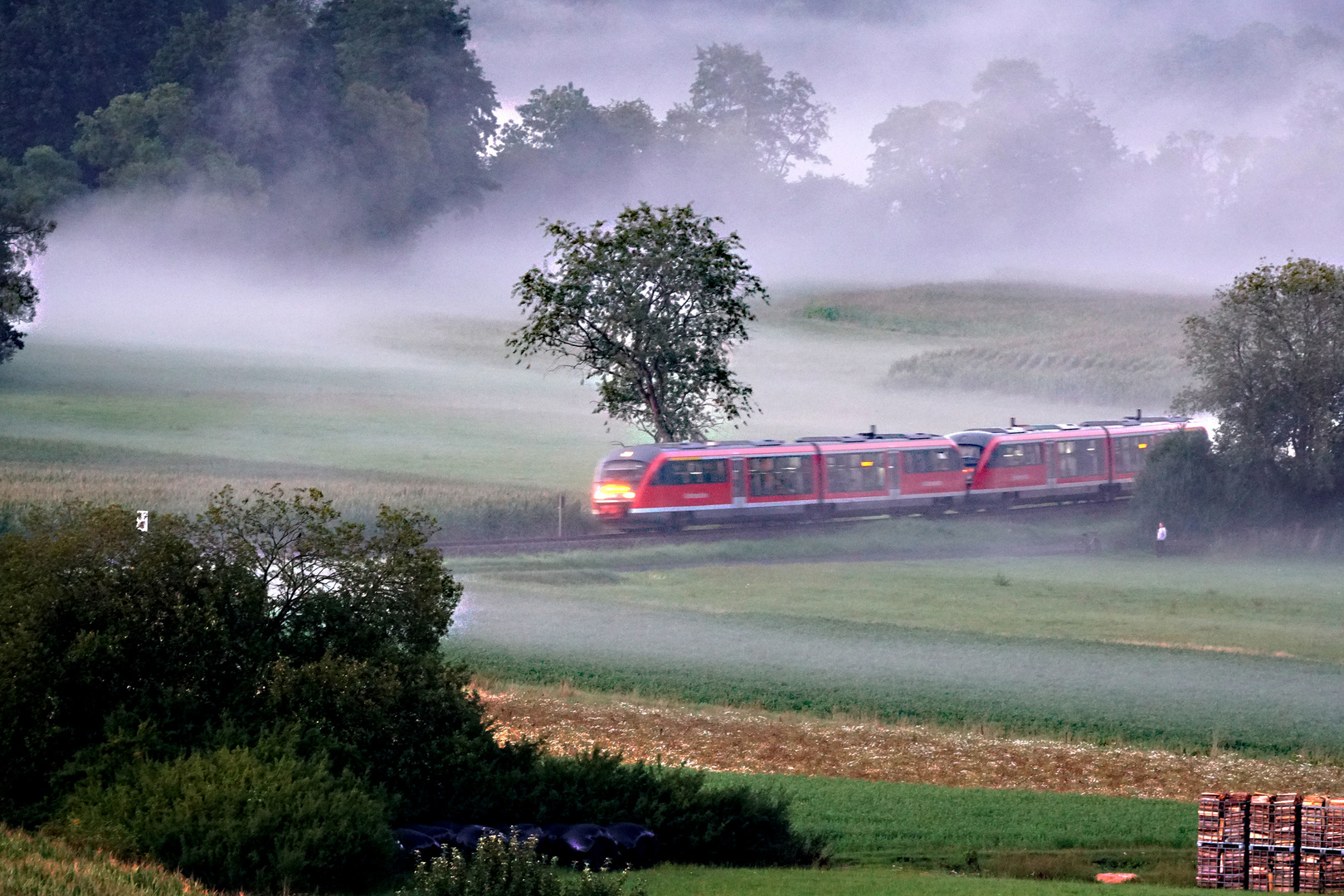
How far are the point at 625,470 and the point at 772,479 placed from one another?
5419 mm

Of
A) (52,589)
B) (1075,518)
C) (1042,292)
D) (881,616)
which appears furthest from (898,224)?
(52,589)

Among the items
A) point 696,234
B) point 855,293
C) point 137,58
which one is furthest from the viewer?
point 855,293

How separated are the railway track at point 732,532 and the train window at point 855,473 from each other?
132 centimetres

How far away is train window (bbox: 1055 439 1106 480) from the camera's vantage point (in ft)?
185

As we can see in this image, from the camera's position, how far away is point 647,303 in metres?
46.9

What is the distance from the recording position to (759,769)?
1000 inches

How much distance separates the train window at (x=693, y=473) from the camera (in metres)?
46.7

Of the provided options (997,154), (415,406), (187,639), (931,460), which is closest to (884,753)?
(187,639)

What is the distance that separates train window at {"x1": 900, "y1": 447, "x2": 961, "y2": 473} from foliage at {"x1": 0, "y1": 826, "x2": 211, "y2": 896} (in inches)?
1545

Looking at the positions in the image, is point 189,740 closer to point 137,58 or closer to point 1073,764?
point 1073,764

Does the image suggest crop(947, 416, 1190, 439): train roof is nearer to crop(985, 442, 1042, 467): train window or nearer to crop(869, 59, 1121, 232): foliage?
crop(985, 442, 1042, 467): train window

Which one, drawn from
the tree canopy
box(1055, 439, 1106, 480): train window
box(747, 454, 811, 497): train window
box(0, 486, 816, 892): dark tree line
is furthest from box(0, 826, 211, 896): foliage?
box(1055, 439, 1106, 480): train window

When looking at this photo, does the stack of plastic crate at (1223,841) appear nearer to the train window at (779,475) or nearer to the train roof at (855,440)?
the train roof at (855,440)

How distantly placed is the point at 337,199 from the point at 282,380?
2336 cm
